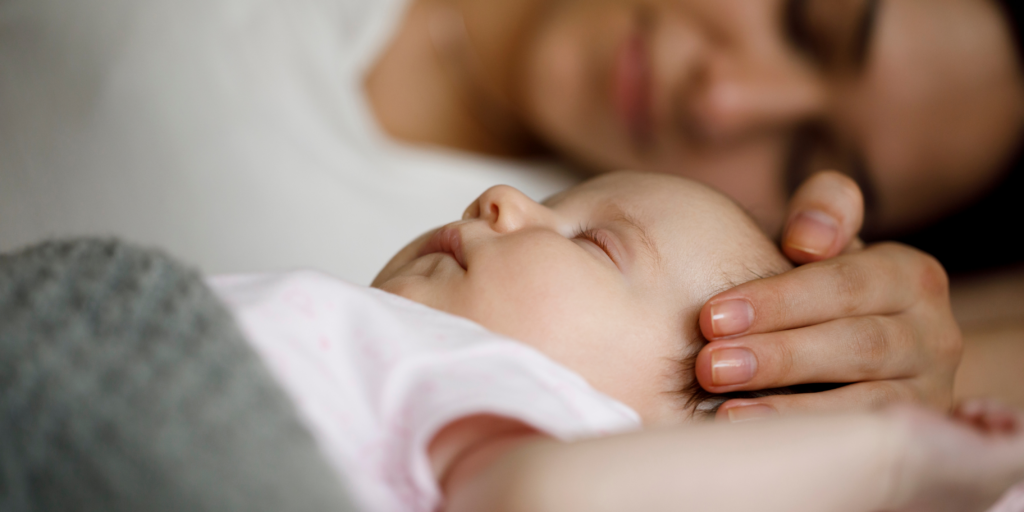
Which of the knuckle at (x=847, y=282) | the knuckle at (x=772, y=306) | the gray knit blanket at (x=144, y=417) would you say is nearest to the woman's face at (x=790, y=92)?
the knuckle at (x=847, y=282)

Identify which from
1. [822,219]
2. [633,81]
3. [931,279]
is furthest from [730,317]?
[633,81]

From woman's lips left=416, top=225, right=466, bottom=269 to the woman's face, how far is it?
27.8 inches

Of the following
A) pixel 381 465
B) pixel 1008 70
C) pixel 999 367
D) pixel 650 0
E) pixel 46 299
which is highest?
pixel 650 0

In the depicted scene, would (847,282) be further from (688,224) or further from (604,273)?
(604,273)

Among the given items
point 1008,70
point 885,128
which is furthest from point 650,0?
point 1008,70

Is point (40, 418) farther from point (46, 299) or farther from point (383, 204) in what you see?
point (383, 204)

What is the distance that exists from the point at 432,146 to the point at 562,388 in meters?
1.20

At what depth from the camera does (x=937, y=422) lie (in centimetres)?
57

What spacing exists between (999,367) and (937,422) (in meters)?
1.05

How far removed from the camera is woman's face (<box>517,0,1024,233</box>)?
1235mm

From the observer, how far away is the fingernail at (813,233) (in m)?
0.83

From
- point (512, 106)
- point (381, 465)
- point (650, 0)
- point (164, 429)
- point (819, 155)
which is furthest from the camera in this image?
point (512, 106)

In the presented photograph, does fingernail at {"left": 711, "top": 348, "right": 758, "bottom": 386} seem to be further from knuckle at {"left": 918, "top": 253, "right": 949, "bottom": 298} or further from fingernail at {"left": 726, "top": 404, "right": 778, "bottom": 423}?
knuckle at {"left": 918, "top": 253, "right": 949, "bottom": 298}

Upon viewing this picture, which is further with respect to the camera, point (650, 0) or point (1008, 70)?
point (650, 0)
